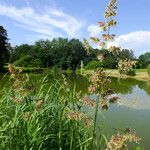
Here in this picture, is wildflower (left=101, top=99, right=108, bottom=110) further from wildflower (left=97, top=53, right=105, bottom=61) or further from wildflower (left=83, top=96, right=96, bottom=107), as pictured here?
wildflower (left=97, top=53, right=105, bottom=61)

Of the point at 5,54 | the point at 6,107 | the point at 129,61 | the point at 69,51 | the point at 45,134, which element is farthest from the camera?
the point at 69,51

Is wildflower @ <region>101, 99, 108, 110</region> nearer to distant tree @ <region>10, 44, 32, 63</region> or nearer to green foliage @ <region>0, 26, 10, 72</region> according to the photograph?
green foliage @ <region>0, 26, 10, 72</region>

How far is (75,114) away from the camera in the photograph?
3957 mm

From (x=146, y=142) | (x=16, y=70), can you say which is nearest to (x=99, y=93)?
(x=16, y=70)

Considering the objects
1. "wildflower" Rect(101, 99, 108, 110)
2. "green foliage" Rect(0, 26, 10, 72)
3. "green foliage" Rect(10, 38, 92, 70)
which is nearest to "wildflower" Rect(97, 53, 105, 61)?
"wildflower" Rect(101, 99, 108, 110)

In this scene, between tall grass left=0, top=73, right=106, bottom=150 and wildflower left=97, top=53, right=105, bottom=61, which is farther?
tall grass left=0, top=73, right=106, bottom=150

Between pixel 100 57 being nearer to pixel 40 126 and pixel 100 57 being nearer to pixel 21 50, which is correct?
pixel 40 126

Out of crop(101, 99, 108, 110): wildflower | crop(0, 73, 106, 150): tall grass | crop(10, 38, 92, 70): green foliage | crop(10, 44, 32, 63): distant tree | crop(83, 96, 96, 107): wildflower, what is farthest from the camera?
crop(10, 44, 32, 63): distant tree

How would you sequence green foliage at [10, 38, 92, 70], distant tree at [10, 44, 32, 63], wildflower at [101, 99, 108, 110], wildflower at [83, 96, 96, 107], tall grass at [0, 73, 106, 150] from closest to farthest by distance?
wildflower at [101, 99, 108, 110], wildflower at [83, 96, 96, 107], tall grass at [0, 73, 106, 150], green foliage at [10, 38, 92, 70], distant tree at [10, 44, 32, 63]

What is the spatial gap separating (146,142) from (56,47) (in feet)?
347

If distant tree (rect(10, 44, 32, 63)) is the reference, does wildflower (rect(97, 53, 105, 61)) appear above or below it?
above

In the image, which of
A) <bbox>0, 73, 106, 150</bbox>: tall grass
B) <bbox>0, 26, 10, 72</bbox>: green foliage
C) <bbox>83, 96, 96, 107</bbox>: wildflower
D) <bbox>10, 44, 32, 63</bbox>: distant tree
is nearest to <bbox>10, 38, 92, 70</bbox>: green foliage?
<bbox>10, 44, 32, 63</bbox>: distant tree

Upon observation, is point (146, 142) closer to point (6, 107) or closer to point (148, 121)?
point (148, 121)

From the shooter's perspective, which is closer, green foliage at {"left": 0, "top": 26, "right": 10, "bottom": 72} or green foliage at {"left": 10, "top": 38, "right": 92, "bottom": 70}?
green foliage at {"left": 0, "top": 26, "right": 10, "bottom": 72}
